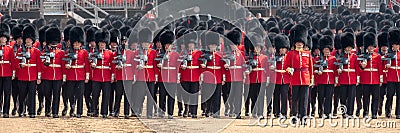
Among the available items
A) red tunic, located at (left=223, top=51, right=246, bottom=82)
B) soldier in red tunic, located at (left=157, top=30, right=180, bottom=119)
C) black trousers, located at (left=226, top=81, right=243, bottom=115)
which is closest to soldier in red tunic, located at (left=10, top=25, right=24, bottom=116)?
soldier in red tunic, located at (left=157, top=30, right=180, bottom=119)

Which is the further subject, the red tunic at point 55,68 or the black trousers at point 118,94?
the black trousers at point 118,94

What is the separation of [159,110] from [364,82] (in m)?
2.90

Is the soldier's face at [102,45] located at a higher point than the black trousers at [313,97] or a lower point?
higher

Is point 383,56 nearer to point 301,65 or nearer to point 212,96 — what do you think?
point 301,65

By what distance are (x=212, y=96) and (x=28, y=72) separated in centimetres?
259

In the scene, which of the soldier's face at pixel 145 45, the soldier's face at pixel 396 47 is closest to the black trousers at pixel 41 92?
the soldier's face at pixel 145 45

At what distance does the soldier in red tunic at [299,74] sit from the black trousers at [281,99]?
0.18 m

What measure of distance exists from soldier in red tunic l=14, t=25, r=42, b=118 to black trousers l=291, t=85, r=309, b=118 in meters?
3.55

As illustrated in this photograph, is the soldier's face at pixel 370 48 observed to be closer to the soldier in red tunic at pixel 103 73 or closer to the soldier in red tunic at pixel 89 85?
the soldier in red tunic at pixel 103 73

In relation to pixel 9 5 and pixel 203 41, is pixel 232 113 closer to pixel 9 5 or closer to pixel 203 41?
pixel 203 41

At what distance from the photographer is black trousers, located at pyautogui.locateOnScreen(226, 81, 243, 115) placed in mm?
19781

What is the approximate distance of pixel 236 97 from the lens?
20.1m

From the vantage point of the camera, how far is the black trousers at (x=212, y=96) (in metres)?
19.7

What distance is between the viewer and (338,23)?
30.6 meters
